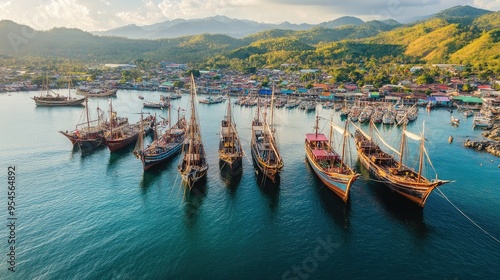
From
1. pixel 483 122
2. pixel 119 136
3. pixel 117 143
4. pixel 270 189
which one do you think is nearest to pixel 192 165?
pixel 270 189

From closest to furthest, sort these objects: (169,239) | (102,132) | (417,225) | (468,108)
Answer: (169,239), (417,225), (102,132), (468,108)

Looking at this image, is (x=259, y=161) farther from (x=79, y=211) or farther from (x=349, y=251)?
(x=79, y=211)

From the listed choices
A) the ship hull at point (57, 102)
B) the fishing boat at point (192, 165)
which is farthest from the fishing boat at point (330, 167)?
the ship hull at point (57, 102)

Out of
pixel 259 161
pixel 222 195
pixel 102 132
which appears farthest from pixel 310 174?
pixel 102 132

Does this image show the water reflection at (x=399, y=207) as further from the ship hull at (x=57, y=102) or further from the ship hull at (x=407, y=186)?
the ship hull at (x=57, y=102)

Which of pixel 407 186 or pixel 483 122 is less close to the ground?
pixel 483 122

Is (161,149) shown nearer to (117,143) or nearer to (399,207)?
(117,143)
